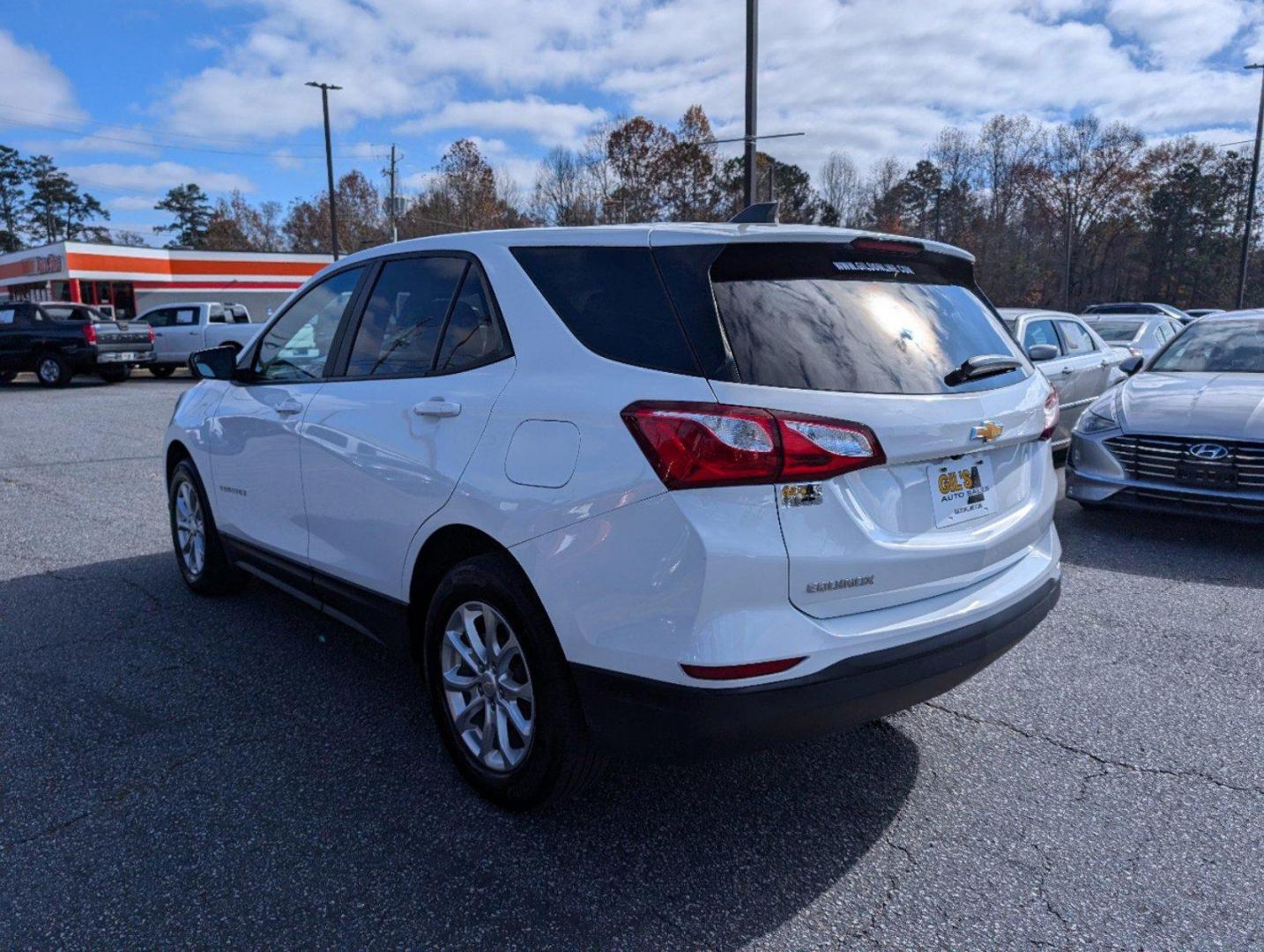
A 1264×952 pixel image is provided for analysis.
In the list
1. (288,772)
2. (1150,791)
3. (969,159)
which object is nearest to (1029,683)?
(1150,791)

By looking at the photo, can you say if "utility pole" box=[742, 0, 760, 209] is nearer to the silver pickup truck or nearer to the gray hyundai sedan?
the gray hyundai sedan

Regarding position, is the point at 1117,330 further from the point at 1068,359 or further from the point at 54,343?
the point at 54,343

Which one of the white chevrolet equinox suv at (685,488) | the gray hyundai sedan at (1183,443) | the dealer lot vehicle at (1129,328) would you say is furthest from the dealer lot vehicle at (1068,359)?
the white chevrolet equinox suv at (685,488)

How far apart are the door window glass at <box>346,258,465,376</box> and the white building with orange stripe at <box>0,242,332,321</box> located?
42471 mm

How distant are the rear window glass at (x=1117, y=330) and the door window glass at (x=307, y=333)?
13.8 meters

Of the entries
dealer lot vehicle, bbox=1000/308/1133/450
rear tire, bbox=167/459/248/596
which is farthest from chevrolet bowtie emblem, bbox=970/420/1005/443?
dealer lot vehicle, bbox=1000/308/1133/450

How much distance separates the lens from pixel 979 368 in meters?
2.83

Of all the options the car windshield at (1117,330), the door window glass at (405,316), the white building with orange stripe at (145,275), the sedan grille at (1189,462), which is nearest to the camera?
the door window glass at (405,316)

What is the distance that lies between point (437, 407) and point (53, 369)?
22.0 m

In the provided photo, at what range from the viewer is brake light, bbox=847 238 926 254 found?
2.76 metres

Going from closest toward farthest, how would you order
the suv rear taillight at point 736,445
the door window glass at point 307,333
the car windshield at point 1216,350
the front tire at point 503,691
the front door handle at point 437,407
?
the suv rear taillight at point 736,445
the front tire at point 503,691
the front door handle at point 437,407
the door window glass at point 307,333
the car windshield at point 1216,350

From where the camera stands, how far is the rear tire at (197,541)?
4820mm

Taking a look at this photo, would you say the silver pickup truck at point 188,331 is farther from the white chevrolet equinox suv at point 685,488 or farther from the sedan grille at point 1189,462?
the white chevrolet equinox suv at point 685,488

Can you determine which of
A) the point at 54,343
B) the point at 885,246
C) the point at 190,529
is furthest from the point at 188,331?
the point at 885,246
